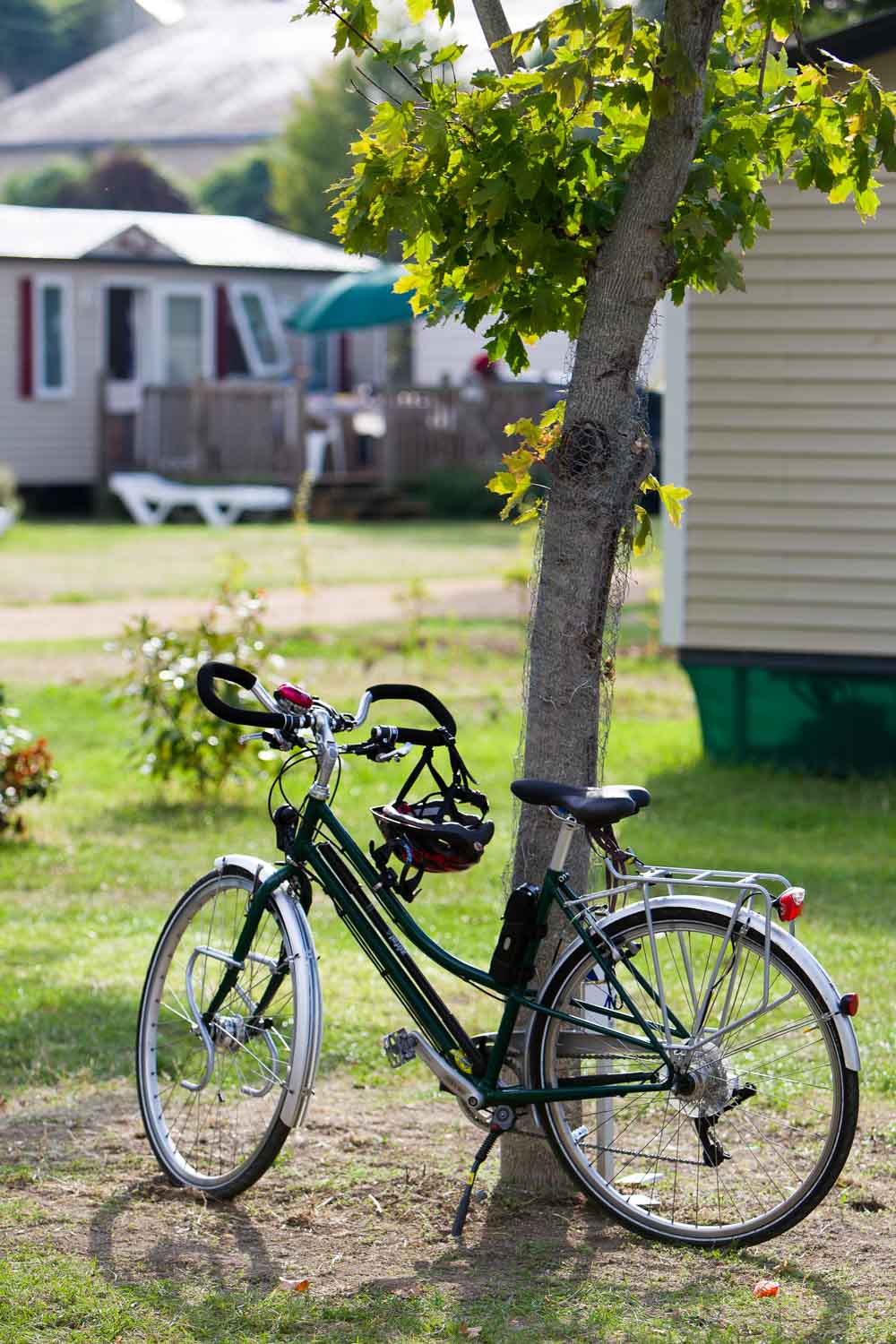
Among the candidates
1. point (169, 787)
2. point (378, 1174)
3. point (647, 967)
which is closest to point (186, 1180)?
point (378, 1174)

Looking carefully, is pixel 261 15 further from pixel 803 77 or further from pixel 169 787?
pixel 803 77

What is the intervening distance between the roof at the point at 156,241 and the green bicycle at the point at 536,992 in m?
22.4

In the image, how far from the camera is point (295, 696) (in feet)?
13.8

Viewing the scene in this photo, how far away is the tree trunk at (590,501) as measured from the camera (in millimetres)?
4281

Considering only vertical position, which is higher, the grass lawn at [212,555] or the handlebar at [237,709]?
the handlebar at [237,709]

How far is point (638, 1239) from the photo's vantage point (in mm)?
4203

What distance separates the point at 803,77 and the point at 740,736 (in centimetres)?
597

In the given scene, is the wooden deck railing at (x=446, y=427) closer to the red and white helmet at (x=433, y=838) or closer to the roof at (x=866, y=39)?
the roof at (x=866, y=39)

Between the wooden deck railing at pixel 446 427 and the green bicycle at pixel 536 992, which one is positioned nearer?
the green bicycle at pixel 536 992

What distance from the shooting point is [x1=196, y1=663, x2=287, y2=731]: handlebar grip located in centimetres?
408

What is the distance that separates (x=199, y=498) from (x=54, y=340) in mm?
3790

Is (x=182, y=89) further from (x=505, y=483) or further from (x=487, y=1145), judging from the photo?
(x=487, y=1145)

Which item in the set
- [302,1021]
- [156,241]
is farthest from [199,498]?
[302,1021]

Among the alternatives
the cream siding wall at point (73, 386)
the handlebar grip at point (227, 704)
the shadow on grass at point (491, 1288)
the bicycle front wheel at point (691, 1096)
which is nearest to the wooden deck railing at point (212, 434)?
the cream siding wall at point (73, 386)
